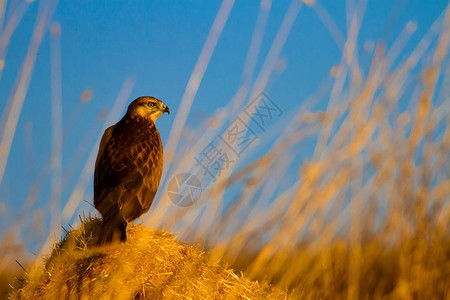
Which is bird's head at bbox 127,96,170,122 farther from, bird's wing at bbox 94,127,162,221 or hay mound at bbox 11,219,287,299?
hay mound at bbox 11,219,287,299

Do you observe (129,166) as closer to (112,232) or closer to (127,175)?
(127,175)

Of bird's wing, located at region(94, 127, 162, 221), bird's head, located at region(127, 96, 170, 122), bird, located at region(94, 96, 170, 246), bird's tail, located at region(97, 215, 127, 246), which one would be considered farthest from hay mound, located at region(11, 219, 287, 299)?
bird's head, located at region(127, 96, 170, 122)

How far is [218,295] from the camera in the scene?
3.47m

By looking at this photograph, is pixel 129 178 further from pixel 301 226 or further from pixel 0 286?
pixel 0 286

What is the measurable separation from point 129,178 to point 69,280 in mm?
1246

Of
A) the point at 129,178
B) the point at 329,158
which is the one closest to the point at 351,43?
the point at 329,158

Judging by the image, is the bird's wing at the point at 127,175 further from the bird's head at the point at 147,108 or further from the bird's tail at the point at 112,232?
the bird's head at the point at 147,108

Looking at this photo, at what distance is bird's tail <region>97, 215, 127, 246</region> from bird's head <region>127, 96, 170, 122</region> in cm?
172

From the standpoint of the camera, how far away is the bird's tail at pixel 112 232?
11.2 ft

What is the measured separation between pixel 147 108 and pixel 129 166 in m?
0.96

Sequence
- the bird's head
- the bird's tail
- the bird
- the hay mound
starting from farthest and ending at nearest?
the bird's head, the bird, the bird's tail, the hay mound

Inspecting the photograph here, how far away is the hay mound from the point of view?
10.6 feet

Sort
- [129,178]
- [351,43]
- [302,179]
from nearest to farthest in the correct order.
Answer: [129,178] < [302,179] < [351,43]

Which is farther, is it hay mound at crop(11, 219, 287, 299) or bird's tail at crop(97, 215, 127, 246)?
bird's tail at crop(97, 215, 127, 246)
